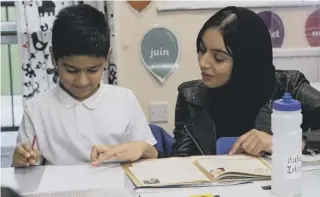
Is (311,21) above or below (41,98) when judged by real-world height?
above

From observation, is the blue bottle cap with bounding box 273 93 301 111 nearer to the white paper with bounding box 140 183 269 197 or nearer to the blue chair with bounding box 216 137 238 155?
the white paper with bounding box 140 183 269 197

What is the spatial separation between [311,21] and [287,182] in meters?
1.92

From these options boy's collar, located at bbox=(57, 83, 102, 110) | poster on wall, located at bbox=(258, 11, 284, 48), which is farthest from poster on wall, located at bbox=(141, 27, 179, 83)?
boy's collar, located at bbox=(57, 83, 102, 110)

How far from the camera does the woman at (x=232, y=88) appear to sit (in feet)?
5.53

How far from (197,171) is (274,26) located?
169 centimetres

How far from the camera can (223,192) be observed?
119 centimetres

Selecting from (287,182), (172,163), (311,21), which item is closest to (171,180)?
(172,163)

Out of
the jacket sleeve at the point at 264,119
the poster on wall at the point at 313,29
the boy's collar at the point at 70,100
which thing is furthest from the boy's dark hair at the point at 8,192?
the poster on wall at the point at 313,29

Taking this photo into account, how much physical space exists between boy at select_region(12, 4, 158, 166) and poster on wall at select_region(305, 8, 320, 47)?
1.55 m

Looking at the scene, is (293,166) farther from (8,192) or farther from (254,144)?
(8,192)

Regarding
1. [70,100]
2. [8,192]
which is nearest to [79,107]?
[70,100]

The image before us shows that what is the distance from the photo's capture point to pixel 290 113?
3.64 feet

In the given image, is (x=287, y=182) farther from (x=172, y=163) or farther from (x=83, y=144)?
(x=83, y=144)

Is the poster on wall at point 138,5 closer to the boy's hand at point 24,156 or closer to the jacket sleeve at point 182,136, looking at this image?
the jacket sleeve at point 182,136
